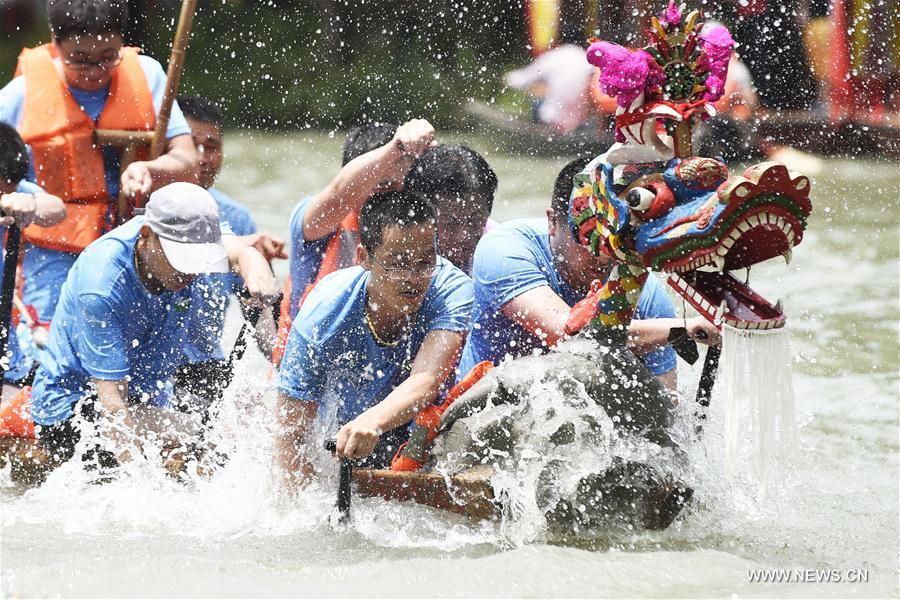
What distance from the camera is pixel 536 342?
11.1 feet

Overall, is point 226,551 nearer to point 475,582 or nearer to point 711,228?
point 475,582

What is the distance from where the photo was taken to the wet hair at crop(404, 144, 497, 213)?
3.73m

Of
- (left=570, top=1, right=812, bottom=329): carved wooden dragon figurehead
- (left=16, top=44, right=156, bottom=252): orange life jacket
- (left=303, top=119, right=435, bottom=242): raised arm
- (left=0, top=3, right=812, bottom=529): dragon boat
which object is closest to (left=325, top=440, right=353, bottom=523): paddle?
(left=0, top=3, right=812, bottom=529): dragon boat

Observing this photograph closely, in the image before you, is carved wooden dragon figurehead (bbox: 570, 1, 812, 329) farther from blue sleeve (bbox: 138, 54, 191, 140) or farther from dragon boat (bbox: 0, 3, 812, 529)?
blue sleeve (bbox: 138, 54, 191, 140)

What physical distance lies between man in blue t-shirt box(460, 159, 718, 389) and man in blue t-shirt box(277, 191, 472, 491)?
111mm

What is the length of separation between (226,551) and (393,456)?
570 millimetres

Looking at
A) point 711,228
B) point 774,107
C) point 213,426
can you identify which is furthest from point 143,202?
point 774,107

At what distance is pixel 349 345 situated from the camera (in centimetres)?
321

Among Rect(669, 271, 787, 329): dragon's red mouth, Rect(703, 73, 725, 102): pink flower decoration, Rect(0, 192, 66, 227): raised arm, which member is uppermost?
Rect(703, 73, 725, 102): pink flower decoration

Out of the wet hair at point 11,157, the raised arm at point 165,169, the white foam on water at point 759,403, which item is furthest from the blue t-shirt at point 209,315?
the white foam on water at point 759,403

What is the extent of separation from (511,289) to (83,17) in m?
1.81

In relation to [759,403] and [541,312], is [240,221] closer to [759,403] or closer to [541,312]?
[541,312]

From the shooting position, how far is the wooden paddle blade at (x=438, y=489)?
2947 mm

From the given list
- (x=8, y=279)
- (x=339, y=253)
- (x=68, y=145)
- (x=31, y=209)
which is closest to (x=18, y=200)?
(x=31, y=209)
